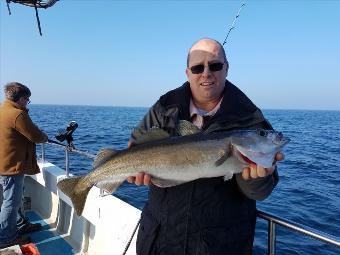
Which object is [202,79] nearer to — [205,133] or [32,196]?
[205,133]

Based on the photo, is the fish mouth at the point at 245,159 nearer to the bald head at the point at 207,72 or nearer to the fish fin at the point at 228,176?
the fish fin at the point at 228,176

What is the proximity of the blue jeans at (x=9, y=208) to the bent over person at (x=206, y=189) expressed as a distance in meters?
3.93

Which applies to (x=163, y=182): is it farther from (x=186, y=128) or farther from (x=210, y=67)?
(x=210, y=67)

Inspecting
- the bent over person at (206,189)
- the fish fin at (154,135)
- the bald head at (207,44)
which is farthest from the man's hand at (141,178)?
the bald head at (207,44)

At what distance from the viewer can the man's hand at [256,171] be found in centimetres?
293

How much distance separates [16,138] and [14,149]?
8.0 inches

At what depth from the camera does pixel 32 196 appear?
8.80 m

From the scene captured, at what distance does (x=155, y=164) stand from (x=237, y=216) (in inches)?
35.9

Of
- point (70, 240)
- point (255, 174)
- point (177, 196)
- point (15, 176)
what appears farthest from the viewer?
point (70, 240)

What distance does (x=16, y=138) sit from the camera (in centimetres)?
648

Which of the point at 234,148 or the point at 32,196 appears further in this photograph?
the point at 32,196

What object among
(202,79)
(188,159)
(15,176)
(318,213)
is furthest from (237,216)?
(318,213)

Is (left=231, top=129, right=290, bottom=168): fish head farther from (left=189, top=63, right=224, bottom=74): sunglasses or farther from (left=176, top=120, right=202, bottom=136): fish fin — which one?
(left=189, top=63, right=224, bottom=74): sunglasses

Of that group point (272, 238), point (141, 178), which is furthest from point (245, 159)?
point (141, 178)
